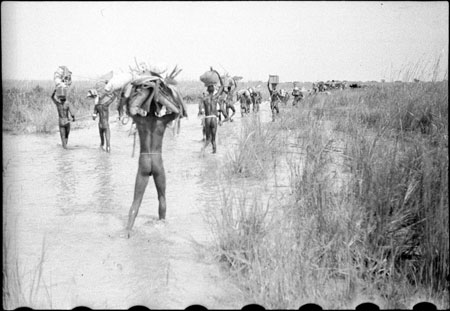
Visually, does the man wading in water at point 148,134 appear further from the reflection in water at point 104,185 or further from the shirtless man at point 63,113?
the shirtless man at point 63,113

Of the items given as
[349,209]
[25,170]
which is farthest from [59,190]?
[349,209]

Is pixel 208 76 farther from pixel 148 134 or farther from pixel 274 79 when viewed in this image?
pixel 148 134

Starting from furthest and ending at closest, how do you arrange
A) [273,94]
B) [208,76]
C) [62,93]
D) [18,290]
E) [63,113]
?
1. [273,94]
2. [63,113]
3. [62,93]
4. [208,76]
5. [18,290]

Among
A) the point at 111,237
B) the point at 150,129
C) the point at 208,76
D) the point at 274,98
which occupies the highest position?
the point at 208,76

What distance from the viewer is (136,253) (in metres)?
4.19

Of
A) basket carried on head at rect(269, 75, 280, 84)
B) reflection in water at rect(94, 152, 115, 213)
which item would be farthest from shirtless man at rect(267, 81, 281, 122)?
reflection in water at rect(94, 152, 115, 213)

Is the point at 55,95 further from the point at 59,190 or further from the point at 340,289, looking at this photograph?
the point at 340,289

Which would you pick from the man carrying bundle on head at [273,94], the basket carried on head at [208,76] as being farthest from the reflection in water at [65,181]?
the man carrying bundle on head at [273,94]

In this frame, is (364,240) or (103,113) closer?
(364,240)

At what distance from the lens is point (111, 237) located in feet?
15.2

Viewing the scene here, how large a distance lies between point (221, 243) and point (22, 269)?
1.74m

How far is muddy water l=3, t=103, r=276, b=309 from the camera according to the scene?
3350mm

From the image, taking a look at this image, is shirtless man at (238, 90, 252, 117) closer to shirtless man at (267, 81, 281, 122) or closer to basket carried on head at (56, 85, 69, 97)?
shirtless man at (267, 81, 281, 122)

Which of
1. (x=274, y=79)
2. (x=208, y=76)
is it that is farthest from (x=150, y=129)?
(x=274, y=79)
